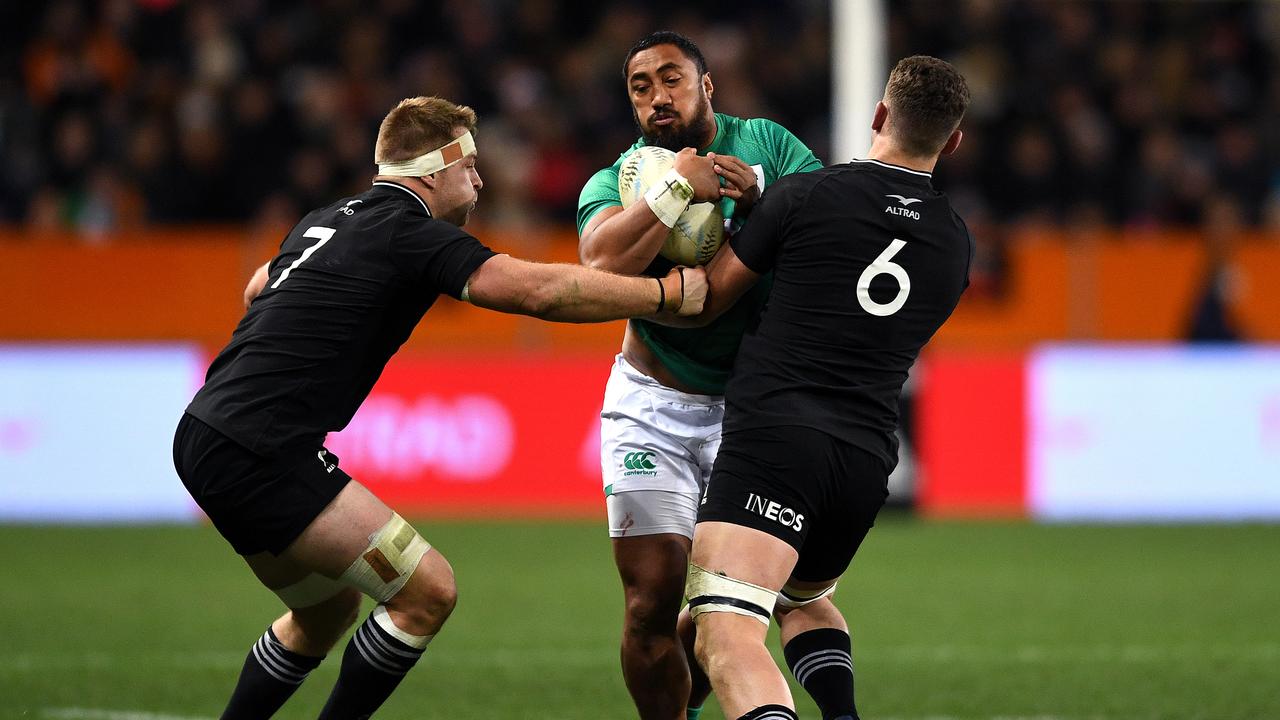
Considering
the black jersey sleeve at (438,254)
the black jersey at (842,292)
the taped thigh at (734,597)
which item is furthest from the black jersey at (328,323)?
the taped thigh at (734,597)

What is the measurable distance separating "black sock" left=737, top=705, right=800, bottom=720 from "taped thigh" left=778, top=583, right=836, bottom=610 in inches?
35.5

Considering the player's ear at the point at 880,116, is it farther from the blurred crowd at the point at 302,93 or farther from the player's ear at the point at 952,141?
the blurred crowd at the point at 302,93

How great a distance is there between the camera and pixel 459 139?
5.45m

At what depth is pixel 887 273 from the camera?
4.98 meters

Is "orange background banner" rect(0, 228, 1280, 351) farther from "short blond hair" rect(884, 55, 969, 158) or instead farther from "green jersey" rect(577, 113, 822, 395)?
"short blond hair" rect(884, 55, 969, 158)

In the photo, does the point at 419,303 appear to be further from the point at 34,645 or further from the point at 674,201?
the point at 34,645

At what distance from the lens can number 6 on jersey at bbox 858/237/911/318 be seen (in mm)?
4965

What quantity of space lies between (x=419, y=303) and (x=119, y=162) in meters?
10.9

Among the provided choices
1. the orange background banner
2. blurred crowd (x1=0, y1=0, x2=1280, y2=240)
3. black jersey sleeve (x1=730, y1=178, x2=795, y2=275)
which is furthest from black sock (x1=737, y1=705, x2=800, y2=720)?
blurred crowd (x1=0, y1=0, x2=1280, y2=240)

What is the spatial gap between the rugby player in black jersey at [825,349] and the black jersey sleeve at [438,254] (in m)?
0.81

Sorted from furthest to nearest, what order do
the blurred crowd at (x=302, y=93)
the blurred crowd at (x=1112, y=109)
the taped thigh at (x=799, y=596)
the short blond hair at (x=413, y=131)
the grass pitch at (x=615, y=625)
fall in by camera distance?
the blurred crowd at (x=1112, y=109) → the blurred crowd at (x=302, y=93) → the grass pitch at (x=615, y=625) → the taped thigh at (x=799, y=596) → the short blond hair at (x=413, y=131)

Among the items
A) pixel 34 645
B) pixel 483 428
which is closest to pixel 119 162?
pixel 483 428

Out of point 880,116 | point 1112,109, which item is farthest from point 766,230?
point 1112,109

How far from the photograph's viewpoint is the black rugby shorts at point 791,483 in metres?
4.88
